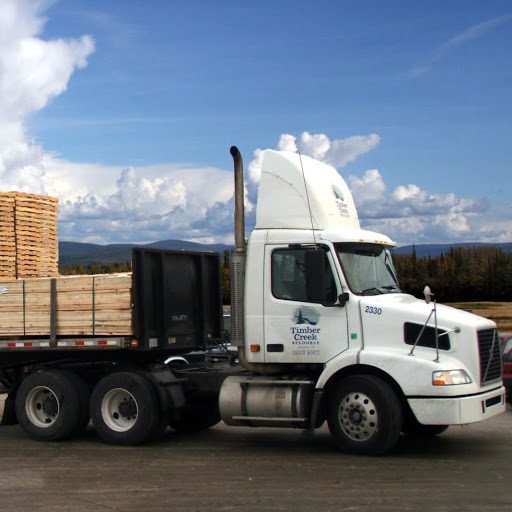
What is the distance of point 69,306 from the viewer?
1144 cm

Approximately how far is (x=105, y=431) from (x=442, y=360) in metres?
4.78

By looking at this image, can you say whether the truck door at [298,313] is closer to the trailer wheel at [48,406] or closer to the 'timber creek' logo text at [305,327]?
the 'timber creek' logo text at [305,327]

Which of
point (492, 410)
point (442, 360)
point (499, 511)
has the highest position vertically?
point (442, 360)

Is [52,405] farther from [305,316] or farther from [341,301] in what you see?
[341,301]

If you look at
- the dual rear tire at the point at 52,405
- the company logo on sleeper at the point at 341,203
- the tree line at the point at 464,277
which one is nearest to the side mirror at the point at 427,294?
the company logo on sleeper at the point at 341,203

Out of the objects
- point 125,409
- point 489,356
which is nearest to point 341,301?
point 489,356

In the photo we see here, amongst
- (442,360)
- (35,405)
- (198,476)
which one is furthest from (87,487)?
(442,360)

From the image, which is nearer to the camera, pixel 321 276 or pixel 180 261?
pixel 321 276

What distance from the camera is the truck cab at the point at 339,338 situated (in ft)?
31.3

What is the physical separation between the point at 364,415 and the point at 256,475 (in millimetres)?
1583

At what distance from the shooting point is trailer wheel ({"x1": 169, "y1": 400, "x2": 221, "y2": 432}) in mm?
12047

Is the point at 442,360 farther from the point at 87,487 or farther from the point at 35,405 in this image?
the point at 35,405

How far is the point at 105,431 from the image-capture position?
1117 centimetres

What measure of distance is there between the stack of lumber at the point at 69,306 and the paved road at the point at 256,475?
5.39 ft
